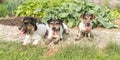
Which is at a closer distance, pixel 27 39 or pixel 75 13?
pixel 27 39

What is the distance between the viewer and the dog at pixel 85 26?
9.67m

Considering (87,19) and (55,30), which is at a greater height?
(87,19)

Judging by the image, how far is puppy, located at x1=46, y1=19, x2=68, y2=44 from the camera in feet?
31.3

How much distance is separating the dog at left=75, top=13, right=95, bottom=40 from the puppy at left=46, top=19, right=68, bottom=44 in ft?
1.44

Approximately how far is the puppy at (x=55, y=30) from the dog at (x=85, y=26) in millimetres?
438

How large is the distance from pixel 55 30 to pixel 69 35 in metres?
0.83

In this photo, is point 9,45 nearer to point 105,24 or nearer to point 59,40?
point 59,40

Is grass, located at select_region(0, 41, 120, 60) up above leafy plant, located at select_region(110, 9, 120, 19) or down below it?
above

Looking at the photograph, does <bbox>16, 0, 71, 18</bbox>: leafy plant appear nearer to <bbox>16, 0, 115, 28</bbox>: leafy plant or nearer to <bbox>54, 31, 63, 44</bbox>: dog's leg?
<bbox>16, 0, 115, 28</bbox>: leafy plant

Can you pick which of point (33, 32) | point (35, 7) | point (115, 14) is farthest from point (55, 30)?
point (115, 14)

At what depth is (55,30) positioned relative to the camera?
973 cm

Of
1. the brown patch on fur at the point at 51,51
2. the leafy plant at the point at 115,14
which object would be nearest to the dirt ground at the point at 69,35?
the brown patch on fur at the point at 51,51

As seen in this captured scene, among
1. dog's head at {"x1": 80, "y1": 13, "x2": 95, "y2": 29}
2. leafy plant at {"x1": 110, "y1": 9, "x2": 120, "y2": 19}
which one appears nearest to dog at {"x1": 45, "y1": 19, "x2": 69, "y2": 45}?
dog's head at {"x1": 80, "y1": 13, "x2": 95, "y2": 29}

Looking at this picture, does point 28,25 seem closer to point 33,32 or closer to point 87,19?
point 33,32
